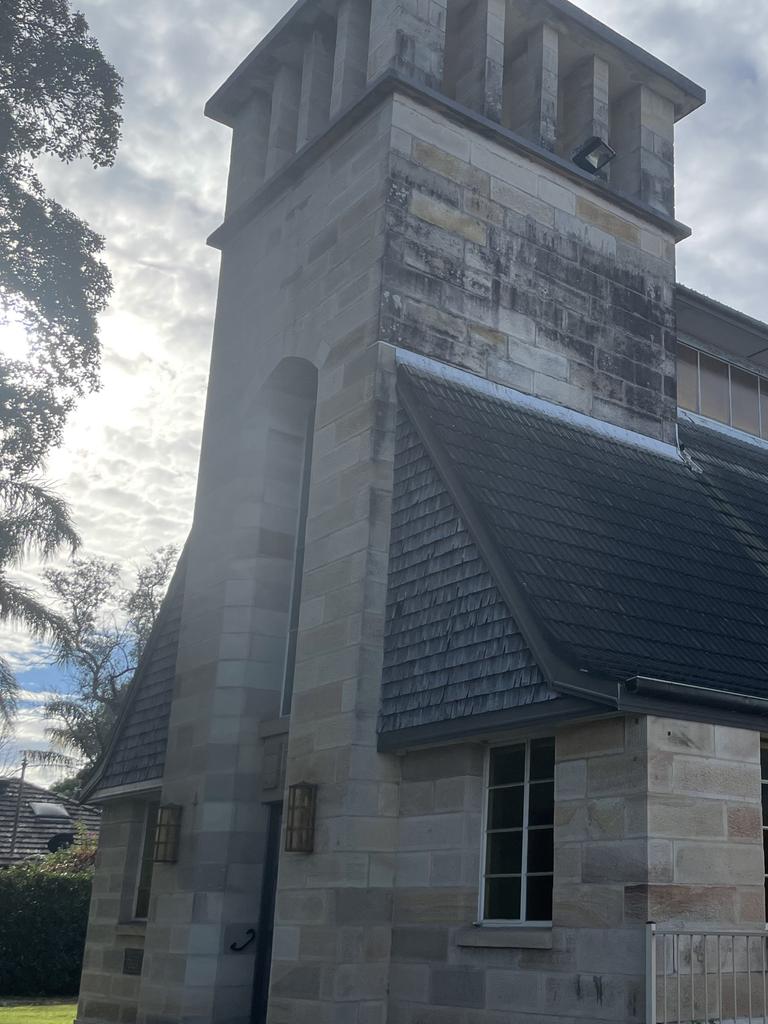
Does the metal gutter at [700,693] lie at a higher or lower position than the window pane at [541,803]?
higher

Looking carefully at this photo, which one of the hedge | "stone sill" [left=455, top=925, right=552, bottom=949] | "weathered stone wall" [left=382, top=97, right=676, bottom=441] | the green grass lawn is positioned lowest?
the green grass lawn

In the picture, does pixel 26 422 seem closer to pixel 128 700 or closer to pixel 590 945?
A: pixel 128 700

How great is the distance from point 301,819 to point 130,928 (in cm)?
479

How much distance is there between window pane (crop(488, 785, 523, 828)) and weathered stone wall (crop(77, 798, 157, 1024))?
20.3 ft

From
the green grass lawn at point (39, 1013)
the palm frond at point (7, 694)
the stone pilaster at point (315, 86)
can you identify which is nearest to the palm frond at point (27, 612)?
the palm frond at point (7, 694)

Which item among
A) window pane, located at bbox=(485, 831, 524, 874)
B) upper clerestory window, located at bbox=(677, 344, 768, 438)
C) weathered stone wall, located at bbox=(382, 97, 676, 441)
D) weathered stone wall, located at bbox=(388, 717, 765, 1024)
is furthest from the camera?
upper clerestory window, located at bbox=(677, 344, 768, 438)

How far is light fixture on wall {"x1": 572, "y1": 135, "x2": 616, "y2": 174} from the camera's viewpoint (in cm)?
1386

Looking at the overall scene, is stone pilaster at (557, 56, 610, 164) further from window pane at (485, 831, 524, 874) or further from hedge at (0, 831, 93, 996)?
hedge at (0, 831, 93, 996)

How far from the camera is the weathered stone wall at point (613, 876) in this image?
314 inches

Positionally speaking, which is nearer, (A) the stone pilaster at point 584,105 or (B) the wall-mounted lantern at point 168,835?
(B) the wall-mounted lantern at point 168,835

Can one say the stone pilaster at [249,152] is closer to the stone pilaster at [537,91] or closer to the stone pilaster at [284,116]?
the stone pilaster at [284,116]

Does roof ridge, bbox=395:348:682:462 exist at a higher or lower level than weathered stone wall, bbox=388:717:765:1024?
higher

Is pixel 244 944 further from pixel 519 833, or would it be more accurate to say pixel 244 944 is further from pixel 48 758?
pixel 48 758

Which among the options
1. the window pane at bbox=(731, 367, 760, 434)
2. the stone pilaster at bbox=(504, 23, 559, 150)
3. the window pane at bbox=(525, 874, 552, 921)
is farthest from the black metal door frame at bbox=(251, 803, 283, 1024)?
the window pane at bbox=(731, 367, 760, 434)
